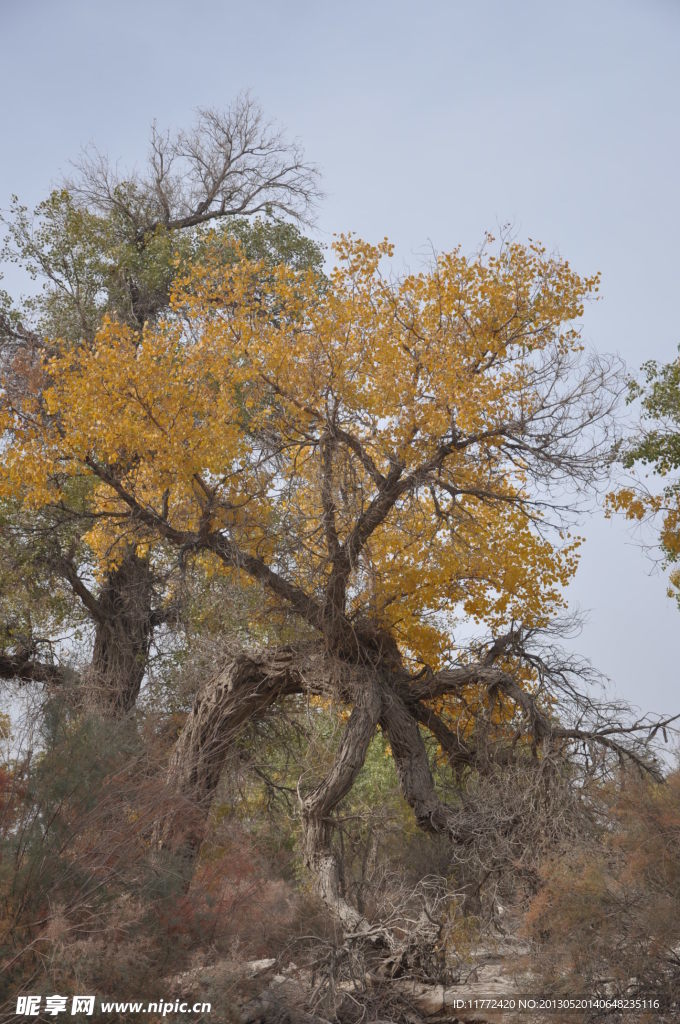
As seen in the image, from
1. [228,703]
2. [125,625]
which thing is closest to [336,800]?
[228,703]

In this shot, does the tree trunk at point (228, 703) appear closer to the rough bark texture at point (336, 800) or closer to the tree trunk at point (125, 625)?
the rough bark texture at point (336, 800)

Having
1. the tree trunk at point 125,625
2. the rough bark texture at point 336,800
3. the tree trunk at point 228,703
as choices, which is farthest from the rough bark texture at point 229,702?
the tree trunk at point 125,625

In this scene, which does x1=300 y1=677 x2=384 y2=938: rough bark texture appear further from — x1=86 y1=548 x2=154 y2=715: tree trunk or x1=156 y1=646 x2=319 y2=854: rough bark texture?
x1=86 y1=548 x2=154 y2=715: tree trunk

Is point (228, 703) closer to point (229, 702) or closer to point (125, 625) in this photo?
point (229, 702)

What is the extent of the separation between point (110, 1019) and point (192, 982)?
0.89m

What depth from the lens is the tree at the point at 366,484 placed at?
1347 centimetres

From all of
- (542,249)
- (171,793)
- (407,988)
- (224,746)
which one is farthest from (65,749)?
(542,249)

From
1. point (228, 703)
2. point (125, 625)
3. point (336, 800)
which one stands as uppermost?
point (125, 625)

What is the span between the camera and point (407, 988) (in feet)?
30.4

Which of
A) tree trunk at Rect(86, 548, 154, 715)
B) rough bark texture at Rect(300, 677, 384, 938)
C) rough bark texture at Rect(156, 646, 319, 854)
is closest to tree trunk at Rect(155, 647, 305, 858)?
rough bark texture at Rect(156, 646, 319, 854)

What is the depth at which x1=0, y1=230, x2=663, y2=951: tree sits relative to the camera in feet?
44.2

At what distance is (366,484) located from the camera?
1430 cm

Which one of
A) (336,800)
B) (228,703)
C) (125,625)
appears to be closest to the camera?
(336,800)

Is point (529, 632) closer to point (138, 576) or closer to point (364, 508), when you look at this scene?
point (364, 508)
